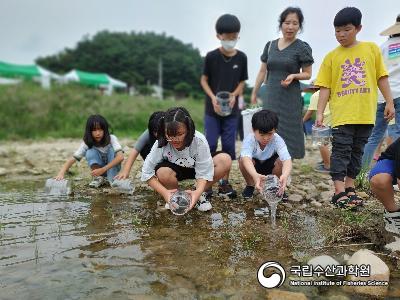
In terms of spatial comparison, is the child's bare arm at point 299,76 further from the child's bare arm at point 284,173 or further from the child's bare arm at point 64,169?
the child's bare arm at point 64,169

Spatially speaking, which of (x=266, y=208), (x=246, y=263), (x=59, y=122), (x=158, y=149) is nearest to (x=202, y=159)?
(x=158, y=149)

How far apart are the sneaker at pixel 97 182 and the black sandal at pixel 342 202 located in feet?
8.31

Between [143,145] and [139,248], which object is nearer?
[139,248]

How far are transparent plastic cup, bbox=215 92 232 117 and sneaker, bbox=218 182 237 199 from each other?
78cm

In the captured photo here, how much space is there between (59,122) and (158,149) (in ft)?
33.3

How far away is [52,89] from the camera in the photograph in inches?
607

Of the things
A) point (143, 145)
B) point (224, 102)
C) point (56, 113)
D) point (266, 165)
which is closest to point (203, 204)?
point (266, 165)

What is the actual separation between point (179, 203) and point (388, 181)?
156 cm

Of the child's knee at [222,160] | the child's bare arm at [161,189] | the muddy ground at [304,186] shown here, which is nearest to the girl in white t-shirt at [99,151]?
the muddy ground at [304,186]

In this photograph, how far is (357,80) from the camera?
3383mm

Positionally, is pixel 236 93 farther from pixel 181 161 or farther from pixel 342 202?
pixel 342 202

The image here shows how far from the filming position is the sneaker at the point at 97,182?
449 cm

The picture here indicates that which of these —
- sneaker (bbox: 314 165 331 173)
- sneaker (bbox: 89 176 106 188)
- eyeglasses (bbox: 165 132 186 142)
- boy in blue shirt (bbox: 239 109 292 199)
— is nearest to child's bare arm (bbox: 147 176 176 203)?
eyeglasses (bbox: 165 132 186 142)

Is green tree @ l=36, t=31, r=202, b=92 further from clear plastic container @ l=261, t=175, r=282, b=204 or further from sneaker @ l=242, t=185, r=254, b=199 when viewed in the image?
clear plastic container @ l=261, t=175, r=282, b=204
